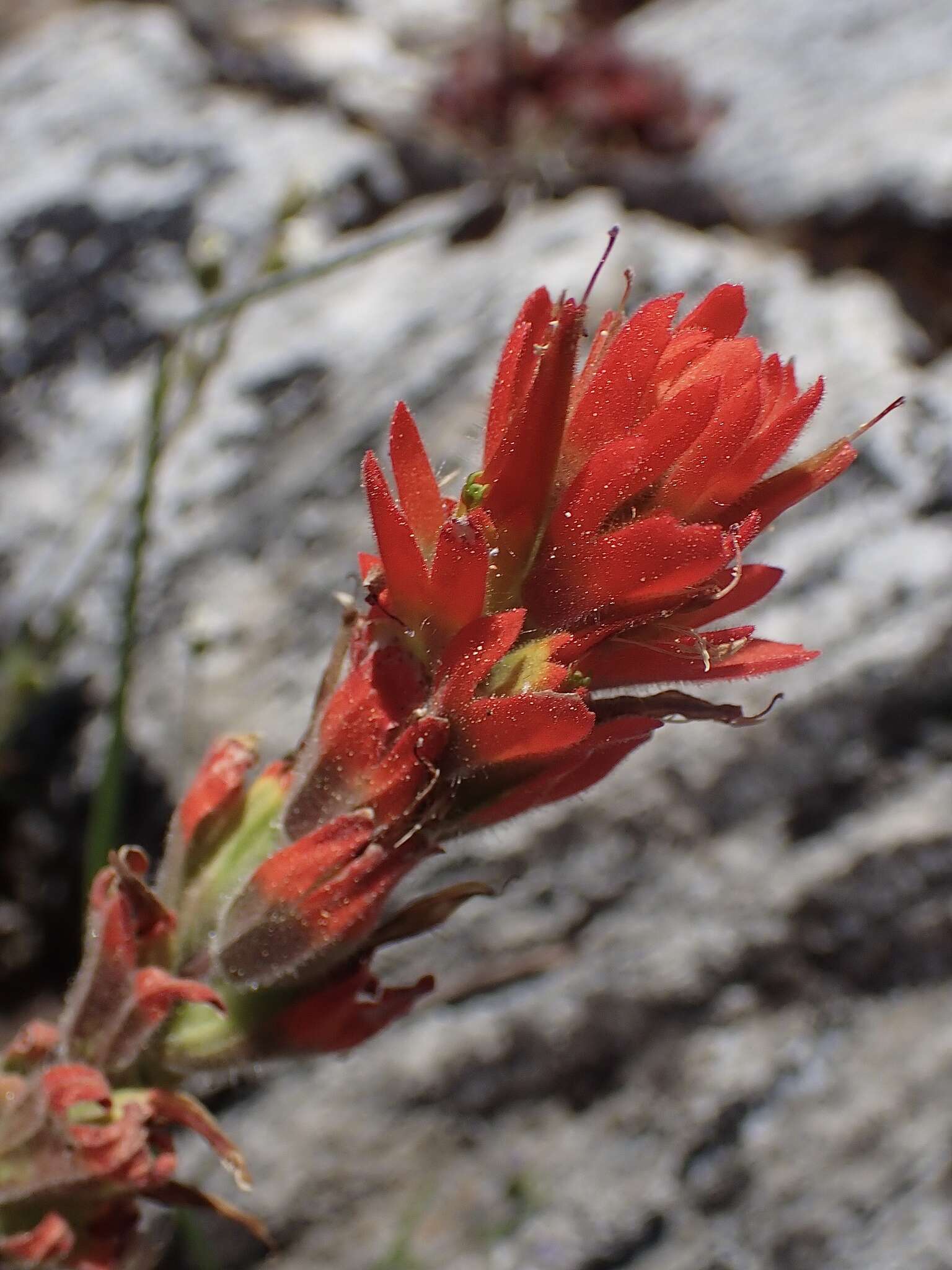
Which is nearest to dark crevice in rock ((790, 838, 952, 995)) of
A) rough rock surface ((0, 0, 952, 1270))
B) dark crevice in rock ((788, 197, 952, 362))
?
rough rock surface ((0, 0, 952, 1270))

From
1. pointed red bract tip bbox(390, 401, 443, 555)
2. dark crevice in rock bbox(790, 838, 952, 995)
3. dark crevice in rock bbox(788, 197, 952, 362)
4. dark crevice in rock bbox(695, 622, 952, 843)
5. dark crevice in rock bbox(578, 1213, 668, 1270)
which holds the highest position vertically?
pointed red bract tip bbox(390, 401, 443, 555)

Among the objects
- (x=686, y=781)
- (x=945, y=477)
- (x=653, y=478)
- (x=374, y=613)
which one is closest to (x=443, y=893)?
(x=374, y=613)

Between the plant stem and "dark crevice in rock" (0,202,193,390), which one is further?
"dark crevice in rock" (0,202,193,390)

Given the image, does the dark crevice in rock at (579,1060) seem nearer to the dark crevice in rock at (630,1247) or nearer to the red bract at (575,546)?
the dark crevice in rock at (630,1247)

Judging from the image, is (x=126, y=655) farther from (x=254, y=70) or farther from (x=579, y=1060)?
(x=254, y=70)

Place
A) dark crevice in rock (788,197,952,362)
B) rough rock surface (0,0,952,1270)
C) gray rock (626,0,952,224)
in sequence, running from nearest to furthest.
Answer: rough rock surface (0,0,952,1270), dark crevice in rock (788,197,952,362), gray rock (626,0,952,224)

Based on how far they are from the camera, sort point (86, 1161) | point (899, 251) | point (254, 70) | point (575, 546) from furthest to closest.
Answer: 1. point (254, 70)
2. point (899, 251)
3. point (86, 1161)
4. point (575, 546)

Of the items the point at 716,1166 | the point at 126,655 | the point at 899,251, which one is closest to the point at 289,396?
the point at 126,655

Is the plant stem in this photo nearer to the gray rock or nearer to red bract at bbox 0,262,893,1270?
red bract at bbox 0,262,893,1270

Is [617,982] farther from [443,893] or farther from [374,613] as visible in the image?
[374,613]

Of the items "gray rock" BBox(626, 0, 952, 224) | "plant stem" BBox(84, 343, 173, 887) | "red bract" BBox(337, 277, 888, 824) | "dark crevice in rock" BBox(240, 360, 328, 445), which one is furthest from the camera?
"gray rock" BBox(626, 0, 952, 224)

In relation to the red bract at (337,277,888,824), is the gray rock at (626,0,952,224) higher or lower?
higher
